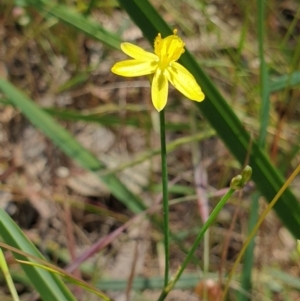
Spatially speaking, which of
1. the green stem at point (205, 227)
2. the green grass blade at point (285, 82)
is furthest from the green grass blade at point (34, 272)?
the green grass blade at point (285, 82)

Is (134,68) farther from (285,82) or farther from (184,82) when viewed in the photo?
(285,82)

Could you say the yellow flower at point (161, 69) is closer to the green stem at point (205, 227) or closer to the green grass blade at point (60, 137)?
the green stem at point (205, 227)

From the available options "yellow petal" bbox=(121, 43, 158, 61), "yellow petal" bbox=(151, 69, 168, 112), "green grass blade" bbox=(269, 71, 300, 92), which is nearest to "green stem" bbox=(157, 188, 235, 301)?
"yellow petal" bbox=(151, 69, 168, 112)

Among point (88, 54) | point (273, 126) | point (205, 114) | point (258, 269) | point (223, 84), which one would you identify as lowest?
point (258, 269)

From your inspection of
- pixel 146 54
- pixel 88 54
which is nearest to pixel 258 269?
pixel 146 54

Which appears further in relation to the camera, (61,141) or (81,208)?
(81,208)

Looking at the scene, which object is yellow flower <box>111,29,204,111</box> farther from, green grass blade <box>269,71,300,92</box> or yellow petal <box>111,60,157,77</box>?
green grass blade <box>269,71,300,92</box>

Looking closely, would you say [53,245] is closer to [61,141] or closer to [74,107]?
[61,141]
